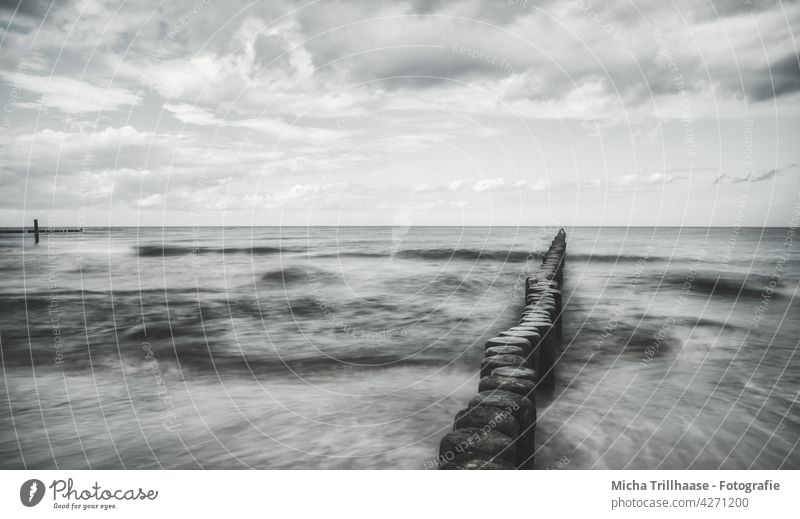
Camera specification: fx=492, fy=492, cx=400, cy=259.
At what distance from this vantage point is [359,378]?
20.7 ft

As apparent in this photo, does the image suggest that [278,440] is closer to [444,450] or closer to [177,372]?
[444,450]

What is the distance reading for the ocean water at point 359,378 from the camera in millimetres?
4320

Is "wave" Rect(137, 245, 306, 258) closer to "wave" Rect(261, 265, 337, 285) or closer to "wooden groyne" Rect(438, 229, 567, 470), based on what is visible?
"wave" Rect(261, 265, 337, 285)

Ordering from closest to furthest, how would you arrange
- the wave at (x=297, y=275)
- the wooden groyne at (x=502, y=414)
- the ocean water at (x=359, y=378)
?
the wooden groyne at (x=502, y=414)
the ocean water at (x=359, y=378)
the wave at (x=297, y=275)

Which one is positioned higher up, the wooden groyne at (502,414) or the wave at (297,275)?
the wave at (297,275)

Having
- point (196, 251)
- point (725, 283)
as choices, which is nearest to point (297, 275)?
point (725, 283)

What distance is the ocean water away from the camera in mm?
4320

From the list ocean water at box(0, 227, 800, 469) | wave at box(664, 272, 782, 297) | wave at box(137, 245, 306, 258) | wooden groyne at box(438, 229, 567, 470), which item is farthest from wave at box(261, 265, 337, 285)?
wooden groyne at box(438, 229, 567, 470)

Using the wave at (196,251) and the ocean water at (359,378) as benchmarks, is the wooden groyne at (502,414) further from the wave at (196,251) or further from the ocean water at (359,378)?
the wave at (196,251)

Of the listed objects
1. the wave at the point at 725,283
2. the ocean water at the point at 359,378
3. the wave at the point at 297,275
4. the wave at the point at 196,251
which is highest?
the wave at the point at 196,251

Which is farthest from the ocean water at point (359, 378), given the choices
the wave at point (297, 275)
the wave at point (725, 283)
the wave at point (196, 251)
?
the wave at point (196, 251)

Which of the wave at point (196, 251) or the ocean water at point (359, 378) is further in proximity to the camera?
the wave at point (196, 251)
